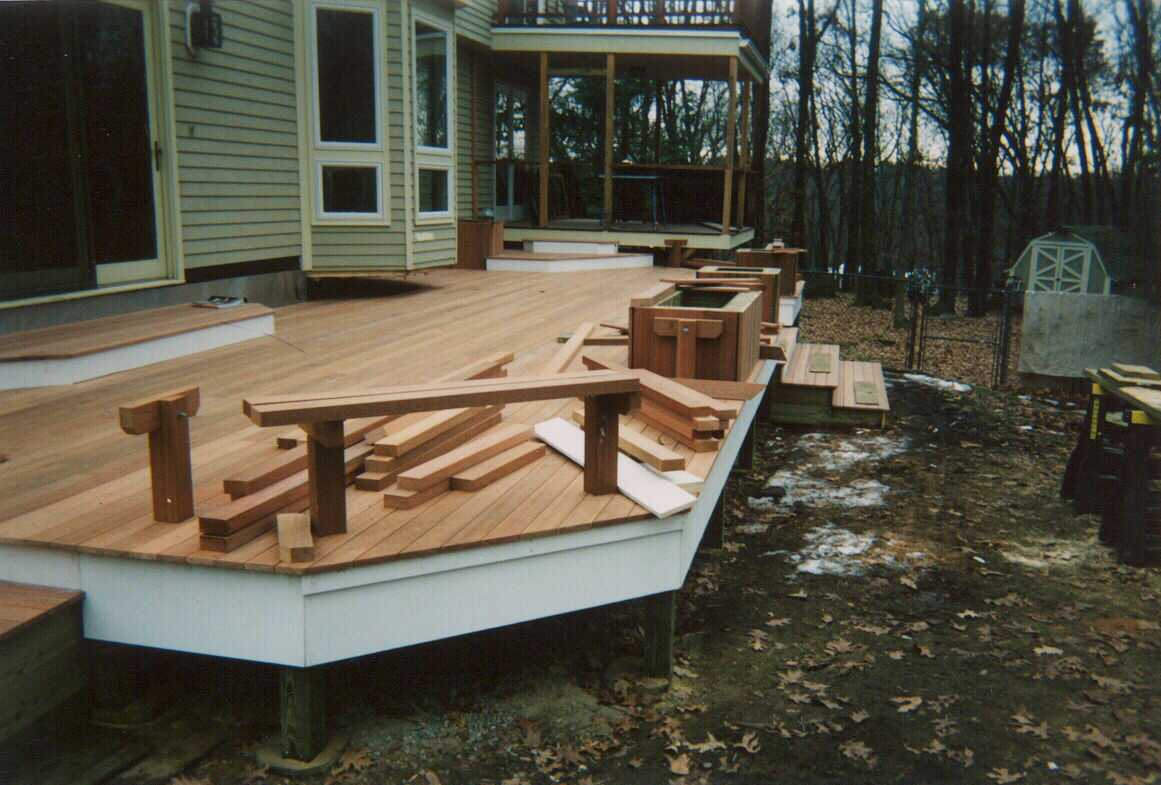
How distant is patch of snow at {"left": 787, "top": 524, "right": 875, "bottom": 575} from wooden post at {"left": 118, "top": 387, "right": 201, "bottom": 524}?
3496 millimetres

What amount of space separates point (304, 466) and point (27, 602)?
1042 millimetres

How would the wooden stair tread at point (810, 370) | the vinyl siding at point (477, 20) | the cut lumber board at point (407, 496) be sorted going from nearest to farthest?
1. the cut lumber board at point (407, 496)
2. the wooden stair tread at point (810, 370)
3. the vinyl siding at point (477, 20)

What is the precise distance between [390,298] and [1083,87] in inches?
784

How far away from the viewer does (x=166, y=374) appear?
614cm

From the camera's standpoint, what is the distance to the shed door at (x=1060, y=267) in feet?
52.5

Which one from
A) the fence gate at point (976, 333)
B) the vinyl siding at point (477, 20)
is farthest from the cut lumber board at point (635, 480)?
the vinyl siding at point (477, 20)

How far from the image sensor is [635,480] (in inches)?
160

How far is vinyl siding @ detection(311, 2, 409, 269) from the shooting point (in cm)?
945

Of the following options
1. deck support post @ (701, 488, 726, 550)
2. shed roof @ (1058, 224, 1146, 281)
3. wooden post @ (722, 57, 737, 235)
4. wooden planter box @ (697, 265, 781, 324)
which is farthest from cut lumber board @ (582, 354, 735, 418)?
shed roof @ (1058, 224, 1146, 281)

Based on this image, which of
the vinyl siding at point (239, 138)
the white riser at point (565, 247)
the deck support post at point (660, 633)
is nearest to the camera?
the deck support post at point (660, 633)

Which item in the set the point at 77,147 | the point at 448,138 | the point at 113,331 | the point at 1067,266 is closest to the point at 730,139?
the point at 448,138

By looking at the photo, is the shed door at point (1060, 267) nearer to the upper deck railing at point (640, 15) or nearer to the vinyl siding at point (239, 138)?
the upper deck railing at point (640, 15)

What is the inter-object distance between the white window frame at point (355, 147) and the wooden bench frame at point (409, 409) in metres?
6.13

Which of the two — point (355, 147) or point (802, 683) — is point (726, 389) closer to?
point (802, 683)
